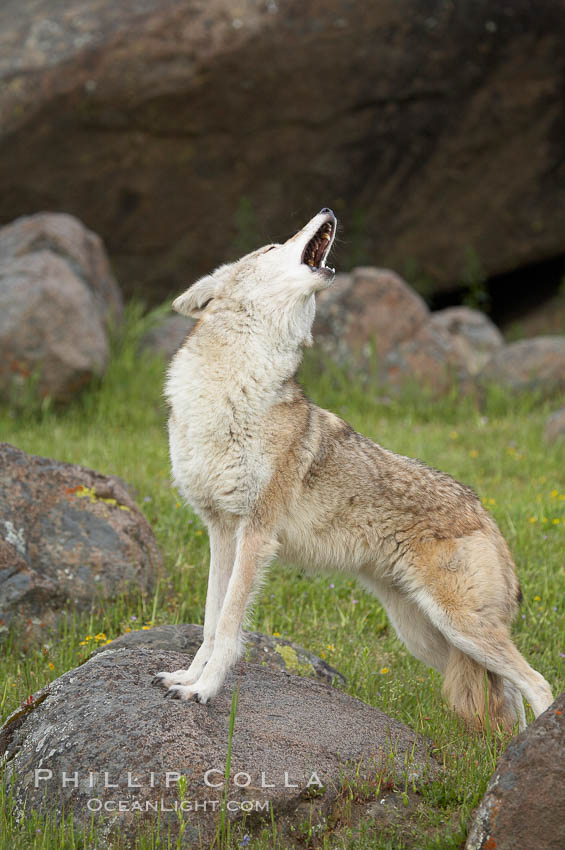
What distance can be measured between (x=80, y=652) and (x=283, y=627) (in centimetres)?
140

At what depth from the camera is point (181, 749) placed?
4.02m

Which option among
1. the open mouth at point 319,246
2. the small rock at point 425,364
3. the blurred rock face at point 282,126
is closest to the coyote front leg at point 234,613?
the open mouth at point 319,246

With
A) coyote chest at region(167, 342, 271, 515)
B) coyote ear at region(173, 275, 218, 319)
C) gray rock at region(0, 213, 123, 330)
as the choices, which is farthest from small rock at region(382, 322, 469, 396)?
coyote chest at region(167, 342, 271, 515)

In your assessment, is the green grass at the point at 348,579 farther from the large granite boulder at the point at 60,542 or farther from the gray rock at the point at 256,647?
the gray rock at the point at 256,647

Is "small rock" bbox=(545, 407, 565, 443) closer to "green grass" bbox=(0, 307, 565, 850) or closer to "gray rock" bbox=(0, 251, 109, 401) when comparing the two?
"green grass" bbox=(0, 307, 565, 850)

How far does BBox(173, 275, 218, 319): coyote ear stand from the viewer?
524cm

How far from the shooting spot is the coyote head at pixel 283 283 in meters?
4.93

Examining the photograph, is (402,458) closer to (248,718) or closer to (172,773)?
(248,718)

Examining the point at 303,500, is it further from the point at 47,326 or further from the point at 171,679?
the point at 47,326

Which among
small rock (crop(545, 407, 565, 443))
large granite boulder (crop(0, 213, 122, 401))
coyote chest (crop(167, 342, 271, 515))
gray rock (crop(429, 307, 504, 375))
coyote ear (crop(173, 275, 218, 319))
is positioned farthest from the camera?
gray rock (crop(429, 307, 504, 375))

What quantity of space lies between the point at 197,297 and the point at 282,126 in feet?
26.6

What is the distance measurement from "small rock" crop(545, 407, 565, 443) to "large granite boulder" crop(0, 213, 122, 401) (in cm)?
474

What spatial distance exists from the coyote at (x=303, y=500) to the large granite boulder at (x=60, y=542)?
1.45m

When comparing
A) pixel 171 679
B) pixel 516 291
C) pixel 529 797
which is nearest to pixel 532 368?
pixel 516 291
